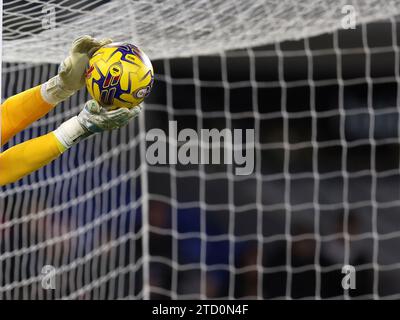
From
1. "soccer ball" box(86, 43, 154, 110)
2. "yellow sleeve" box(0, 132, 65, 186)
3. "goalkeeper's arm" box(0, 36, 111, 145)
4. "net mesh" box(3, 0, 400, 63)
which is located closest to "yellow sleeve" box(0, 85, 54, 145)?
"goalkeeper's arm" box(0, 36, 111, 145)

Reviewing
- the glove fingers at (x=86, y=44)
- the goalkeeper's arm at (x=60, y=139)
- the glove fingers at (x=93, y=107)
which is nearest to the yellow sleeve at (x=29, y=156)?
the goalkeeper's arm at (x=60, y=139)

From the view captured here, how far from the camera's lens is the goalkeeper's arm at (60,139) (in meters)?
3.23

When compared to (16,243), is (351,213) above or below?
above

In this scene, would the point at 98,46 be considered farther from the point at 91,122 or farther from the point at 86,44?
the point at 91,122

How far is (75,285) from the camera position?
18.0 ft

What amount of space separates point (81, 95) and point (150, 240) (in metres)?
1.08

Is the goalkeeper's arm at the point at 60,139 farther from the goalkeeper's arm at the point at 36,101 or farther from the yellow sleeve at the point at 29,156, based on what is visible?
the goalkeeper's arm at the point at 36,101

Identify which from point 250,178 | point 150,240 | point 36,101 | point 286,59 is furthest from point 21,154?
point 286,59

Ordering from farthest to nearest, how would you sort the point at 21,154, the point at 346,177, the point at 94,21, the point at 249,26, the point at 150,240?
the point at 346,177
the point at 150,240
the point at 249,26
the point at 94,21
the point at 21,154

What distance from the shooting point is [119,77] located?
127 inches

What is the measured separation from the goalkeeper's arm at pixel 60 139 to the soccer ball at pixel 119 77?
0.04m

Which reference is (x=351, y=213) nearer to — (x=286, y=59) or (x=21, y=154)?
(x=286, y=59)

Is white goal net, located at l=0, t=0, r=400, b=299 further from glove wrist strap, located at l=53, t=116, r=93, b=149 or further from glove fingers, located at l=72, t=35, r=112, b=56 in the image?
glove wrist strap, located at l=53, t=116, r=93, b=149

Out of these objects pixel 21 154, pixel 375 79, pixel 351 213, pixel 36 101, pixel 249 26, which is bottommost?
pixel 21 154
